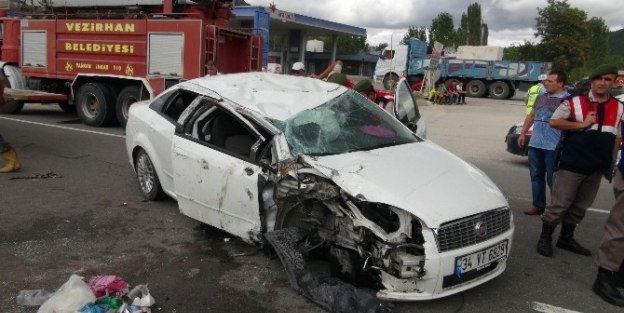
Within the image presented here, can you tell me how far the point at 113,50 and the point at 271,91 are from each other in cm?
700

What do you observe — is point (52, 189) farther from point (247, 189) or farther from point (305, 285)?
point (305, 285)

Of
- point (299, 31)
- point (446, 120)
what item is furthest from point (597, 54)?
point (446, 120)

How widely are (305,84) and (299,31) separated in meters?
32.0

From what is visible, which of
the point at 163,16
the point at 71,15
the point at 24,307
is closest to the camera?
the point at 24,307

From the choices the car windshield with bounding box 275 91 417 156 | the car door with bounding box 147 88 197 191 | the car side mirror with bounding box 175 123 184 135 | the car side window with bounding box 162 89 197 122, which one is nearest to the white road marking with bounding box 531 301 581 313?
the car windshield with bounding box 275 91 417 156

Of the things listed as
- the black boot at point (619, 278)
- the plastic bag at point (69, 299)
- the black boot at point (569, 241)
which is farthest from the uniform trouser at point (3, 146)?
the black boot at point (619, 278)

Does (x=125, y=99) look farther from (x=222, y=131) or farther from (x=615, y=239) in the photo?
(x=615, y=239)

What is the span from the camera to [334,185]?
11.1 ft

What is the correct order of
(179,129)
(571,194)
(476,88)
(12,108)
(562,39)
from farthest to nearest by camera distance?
(562,39), (476,88), (12,108), (179,129), (571,194)

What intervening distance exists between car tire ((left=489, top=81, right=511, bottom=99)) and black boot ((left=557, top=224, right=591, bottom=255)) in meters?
25.7

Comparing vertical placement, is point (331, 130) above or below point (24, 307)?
above

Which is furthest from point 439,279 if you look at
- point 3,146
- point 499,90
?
point 499,90

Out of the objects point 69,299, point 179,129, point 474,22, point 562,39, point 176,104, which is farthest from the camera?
point 474,22

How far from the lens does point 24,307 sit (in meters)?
3.19
